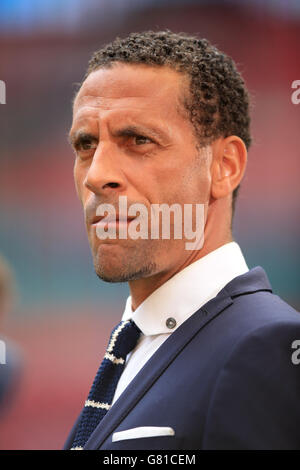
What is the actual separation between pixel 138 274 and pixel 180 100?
394 mm

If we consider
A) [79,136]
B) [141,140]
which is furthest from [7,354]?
[141,140]

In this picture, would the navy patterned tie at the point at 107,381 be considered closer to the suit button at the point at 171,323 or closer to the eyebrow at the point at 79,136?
the suit button at the point at 171,323

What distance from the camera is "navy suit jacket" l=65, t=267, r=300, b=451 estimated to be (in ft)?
3.17

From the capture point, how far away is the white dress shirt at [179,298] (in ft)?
4.10

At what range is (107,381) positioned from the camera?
1.33 meters

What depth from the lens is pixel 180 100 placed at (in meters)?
1.31

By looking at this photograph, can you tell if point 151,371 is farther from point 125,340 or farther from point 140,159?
point 140,159

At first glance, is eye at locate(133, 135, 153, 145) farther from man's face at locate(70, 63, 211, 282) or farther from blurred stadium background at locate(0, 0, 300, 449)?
blurred stadium background at locate(0, 0, 300, 449)

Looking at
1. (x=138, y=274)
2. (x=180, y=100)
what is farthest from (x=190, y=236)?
(x=180, y=100)

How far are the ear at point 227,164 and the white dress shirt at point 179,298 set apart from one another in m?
0.14

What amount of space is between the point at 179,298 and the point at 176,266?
0.26 feet

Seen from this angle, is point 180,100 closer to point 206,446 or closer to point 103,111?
point 103,111

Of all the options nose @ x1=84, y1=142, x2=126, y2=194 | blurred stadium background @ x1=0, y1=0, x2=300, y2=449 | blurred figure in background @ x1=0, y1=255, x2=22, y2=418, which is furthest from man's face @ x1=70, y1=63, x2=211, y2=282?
blurred stadium background @ x1=0, y1=0, x2=300, y2=449

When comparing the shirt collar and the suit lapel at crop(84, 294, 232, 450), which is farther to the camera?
the shirt collar
